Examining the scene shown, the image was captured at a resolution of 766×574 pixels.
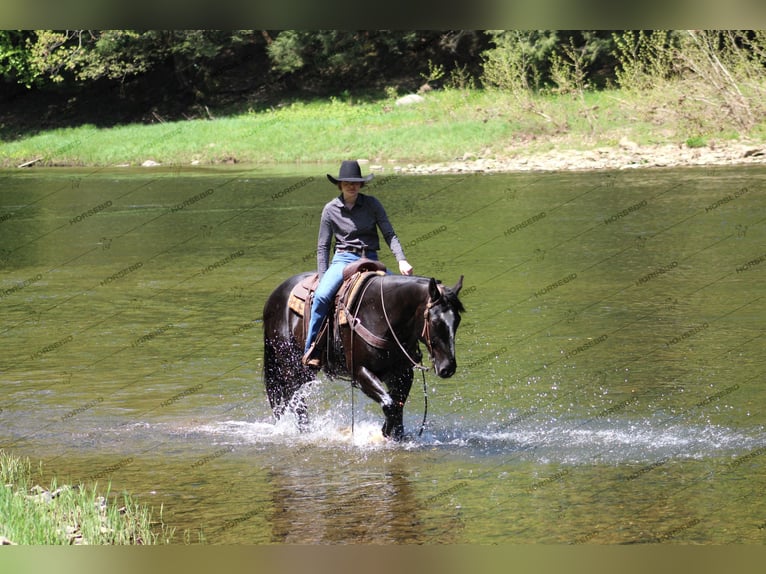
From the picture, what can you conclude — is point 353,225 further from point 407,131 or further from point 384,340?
point 407,131

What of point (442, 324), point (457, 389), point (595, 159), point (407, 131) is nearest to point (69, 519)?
point (442, 324)

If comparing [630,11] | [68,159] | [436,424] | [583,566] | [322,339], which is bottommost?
[68,159]

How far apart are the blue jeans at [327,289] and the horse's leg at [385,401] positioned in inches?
28.8

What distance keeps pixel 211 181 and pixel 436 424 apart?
107 ft

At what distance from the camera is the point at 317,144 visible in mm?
50156

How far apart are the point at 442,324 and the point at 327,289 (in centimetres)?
168

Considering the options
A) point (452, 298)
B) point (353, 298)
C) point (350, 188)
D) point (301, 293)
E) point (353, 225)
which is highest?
point (350, 188)

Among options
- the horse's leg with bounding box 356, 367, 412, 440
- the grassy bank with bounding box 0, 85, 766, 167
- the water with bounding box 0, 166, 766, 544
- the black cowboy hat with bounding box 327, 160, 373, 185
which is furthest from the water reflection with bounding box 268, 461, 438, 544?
the grassy bank with bounding box 0, 85, 766, 167

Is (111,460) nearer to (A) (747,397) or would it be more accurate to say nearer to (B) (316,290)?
(B) (316,290)

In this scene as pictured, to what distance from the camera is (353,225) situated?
1133 cm

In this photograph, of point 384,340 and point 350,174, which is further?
point 350,174

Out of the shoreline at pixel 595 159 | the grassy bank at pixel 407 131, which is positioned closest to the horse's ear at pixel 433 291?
the shoreline at pixel 595 159

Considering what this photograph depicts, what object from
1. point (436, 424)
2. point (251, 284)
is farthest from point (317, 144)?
point (436, 424)

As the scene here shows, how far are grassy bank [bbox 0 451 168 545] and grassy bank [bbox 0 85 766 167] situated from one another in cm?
3643
